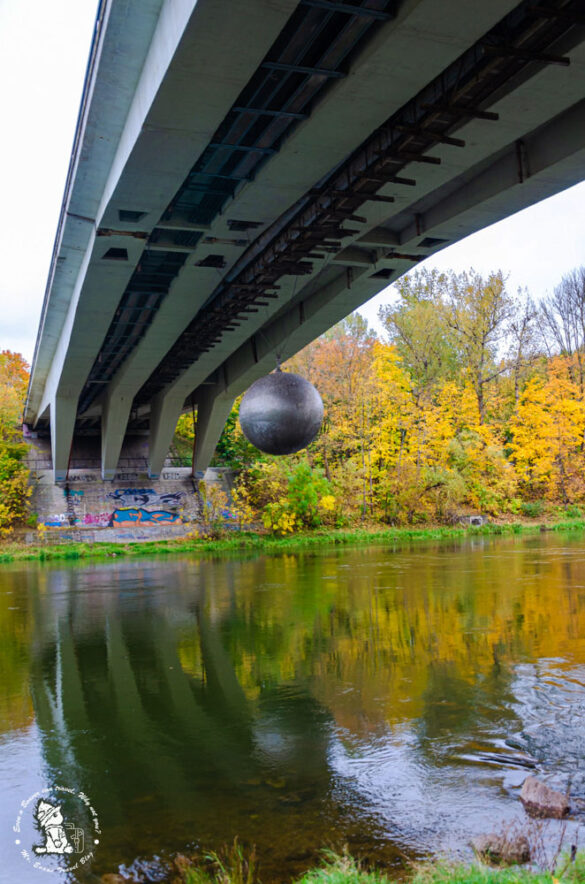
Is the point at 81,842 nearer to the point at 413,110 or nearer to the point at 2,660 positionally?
the point at 2,660

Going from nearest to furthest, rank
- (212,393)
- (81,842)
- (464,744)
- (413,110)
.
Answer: (81,842) → (464,744) → (413,110) → (212,393)

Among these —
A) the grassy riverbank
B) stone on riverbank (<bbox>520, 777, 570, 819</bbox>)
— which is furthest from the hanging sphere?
the grassy riverbank

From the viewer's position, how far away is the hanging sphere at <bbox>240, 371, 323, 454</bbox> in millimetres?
8609

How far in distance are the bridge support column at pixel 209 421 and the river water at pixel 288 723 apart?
1543 cm

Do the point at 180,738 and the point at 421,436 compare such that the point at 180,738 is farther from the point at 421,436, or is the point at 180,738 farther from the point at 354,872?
the point at 421,436

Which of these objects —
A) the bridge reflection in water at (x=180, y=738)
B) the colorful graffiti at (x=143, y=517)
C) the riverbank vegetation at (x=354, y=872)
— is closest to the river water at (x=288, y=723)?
the bridge reflection in water at (x=180, y=738)

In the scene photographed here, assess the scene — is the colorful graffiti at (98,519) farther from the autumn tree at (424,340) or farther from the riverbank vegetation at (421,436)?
the autumn tree at (424,340)

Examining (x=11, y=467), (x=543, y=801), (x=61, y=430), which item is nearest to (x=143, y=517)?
(x=61, y=430)

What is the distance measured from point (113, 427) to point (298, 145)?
21616 mm

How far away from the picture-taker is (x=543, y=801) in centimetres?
462

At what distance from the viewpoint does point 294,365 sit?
34469 millimetres

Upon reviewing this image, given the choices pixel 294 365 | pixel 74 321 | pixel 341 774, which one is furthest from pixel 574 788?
pixel 294 365

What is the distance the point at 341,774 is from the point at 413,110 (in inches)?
284

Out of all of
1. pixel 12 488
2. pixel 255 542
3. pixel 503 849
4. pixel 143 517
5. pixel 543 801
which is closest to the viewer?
pixel 503 849
